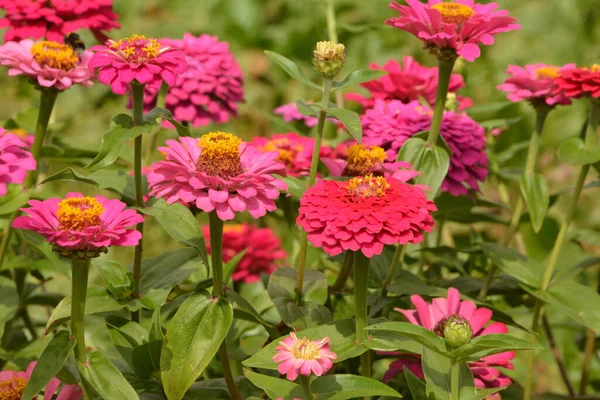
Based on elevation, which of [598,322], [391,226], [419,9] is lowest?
[598,322]

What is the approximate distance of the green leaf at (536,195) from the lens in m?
1.14

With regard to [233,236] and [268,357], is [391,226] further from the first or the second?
[233,236]

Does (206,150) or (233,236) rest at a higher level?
(206,150)

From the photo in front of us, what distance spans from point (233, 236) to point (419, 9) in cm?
67

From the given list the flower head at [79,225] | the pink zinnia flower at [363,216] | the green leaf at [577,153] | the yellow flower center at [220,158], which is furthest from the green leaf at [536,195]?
the flower head at [79,225]

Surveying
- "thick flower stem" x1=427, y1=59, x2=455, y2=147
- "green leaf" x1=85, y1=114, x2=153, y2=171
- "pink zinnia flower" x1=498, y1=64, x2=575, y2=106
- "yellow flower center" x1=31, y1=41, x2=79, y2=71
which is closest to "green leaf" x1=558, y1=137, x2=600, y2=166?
"pink zinnia flower" x1=498, y1=64, x2=575, y2=106

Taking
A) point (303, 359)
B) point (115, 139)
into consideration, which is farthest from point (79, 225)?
point (303, 359)

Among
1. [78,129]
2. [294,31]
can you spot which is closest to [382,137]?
[78,129]

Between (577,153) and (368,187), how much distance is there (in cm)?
40

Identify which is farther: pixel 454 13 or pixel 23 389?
pixel 454 13

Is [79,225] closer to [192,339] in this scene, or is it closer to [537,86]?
[192,339]

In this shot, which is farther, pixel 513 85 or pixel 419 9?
pixel 513 85

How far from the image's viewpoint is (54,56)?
1127 mm

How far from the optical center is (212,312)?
896 millimetres
